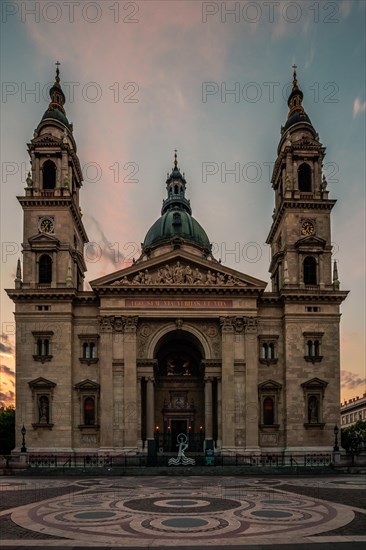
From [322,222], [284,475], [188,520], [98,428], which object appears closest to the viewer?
[188,520]

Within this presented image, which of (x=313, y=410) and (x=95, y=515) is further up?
(x=95, y=515)

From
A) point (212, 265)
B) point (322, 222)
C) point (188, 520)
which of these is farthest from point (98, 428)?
point (188, 520)

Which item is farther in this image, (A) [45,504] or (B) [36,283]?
(B) [36,283]

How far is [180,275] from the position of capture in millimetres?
61625

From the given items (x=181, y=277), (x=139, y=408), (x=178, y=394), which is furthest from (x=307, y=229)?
(x=139, y=408)

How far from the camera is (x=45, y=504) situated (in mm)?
25031

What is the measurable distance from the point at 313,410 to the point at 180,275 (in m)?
18.4

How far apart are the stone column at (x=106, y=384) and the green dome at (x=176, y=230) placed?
30.3 m

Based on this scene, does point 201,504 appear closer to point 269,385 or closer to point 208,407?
point 208,407

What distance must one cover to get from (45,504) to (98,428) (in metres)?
34.8

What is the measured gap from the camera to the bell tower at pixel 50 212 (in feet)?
204

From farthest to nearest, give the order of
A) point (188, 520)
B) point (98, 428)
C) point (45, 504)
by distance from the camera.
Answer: point (98, 428) → point (45, 504) → point (188, 520)

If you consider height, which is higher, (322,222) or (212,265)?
(322,222)

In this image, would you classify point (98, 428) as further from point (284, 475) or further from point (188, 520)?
point (188, 520)
